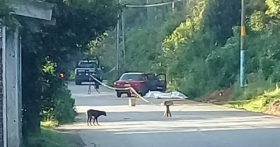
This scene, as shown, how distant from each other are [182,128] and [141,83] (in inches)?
888

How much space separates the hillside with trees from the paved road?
5157mm

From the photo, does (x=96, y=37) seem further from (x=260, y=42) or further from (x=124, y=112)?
(x=260, y=42)

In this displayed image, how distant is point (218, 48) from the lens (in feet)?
147

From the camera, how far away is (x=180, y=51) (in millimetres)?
48438

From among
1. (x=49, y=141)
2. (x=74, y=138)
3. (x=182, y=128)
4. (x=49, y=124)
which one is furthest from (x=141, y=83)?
(x=49, y=141)

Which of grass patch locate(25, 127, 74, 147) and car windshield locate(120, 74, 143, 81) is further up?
car windshield locate(120, 74, 143, 81)

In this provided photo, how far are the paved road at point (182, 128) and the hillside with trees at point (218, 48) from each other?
5157 mm

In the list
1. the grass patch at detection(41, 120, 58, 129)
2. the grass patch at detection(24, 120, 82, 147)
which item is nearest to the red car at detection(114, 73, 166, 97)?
the grass patch at detection(41, 120, 58, 129)

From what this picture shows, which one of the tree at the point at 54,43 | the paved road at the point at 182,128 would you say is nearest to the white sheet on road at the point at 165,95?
the paved road at the point at 182,128

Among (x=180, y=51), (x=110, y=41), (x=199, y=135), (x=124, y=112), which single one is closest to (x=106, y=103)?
Result: (x=124, y=112)

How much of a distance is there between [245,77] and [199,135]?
18972mm

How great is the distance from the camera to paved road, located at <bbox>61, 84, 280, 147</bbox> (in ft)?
64.2

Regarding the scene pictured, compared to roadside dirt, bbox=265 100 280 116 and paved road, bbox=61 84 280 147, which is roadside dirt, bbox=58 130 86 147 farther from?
roadside dirt, bbox=265 100 280 116

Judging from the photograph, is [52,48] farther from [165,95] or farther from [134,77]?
[134,77]
